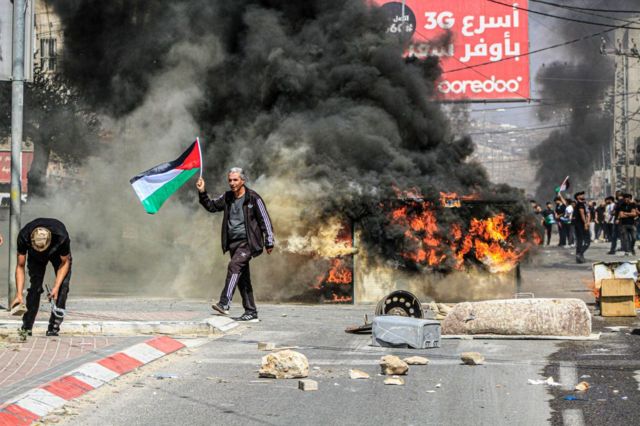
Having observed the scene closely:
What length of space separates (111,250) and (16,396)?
15934 mm

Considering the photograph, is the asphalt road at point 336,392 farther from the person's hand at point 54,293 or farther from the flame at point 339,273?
the flame at point 339,273

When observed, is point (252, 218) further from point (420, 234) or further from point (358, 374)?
point (358, 374)

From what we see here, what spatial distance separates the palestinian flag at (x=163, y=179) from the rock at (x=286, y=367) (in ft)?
14.3

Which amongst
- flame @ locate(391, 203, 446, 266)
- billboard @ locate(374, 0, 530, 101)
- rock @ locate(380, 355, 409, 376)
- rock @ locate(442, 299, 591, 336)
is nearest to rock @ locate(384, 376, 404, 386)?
rock @ locate(380, 355, 409, 376)

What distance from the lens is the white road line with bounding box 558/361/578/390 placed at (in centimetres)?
725

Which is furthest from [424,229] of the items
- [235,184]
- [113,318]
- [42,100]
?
[42,100]

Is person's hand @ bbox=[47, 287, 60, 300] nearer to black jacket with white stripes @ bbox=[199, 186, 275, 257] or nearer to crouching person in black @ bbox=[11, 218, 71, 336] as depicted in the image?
crouching person in black @ bbox=[11, 218, 71, 336]

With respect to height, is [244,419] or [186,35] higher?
[186,35]


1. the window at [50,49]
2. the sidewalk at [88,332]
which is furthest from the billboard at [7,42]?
the window at [50,49]

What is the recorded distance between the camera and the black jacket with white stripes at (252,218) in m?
11.4

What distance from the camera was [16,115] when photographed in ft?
39.7

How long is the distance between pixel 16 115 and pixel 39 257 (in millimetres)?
3388

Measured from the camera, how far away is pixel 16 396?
6250 mm

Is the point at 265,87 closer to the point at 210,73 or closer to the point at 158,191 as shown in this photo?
the point at 210,73
